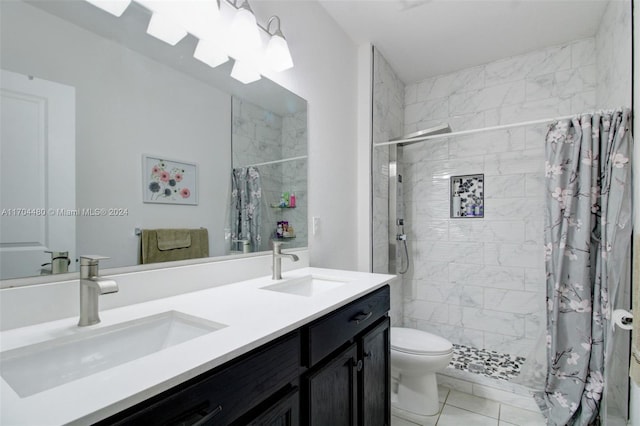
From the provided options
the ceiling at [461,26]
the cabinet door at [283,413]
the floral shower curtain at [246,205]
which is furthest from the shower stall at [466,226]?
the cabinet door at [283,413]

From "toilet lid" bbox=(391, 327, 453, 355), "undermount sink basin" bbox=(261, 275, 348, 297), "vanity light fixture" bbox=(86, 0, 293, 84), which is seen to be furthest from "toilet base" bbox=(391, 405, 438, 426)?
"vanity light fixture" bbox=(86, 0, 293, 84)

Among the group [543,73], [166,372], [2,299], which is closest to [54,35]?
[2,299]

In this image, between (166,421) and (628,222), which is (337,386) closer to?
(166,421)

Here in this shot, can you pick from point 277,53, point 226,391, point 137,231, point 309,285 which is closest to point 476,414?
point 309,285

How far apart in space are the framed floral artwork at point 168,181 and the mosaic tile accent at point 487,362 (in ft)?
7.30

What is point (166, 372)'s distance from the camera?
0.55m

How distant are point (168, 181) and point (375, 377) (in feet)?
3.89

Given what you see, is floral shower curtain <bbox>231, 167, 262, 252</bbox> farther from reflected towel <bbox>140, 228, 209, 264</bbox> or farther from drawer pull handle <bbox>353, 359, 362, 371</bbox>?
drawer pull handle <bbox>353, 359, 362, 371</bbox>

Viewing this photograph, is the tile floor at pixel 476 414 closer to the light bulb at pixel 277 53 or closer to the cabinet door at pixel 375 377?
the cabinet door at pixel 375 377

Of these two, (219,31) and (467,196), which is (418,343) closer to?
(467,196)

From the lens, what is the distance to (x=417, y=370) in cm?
186

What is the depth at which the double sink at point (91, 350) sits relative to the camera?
64 cm

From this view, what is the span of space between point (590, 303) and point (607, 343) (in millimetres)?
209

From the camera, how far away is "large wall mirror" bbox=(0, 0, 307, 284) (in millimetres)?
794
